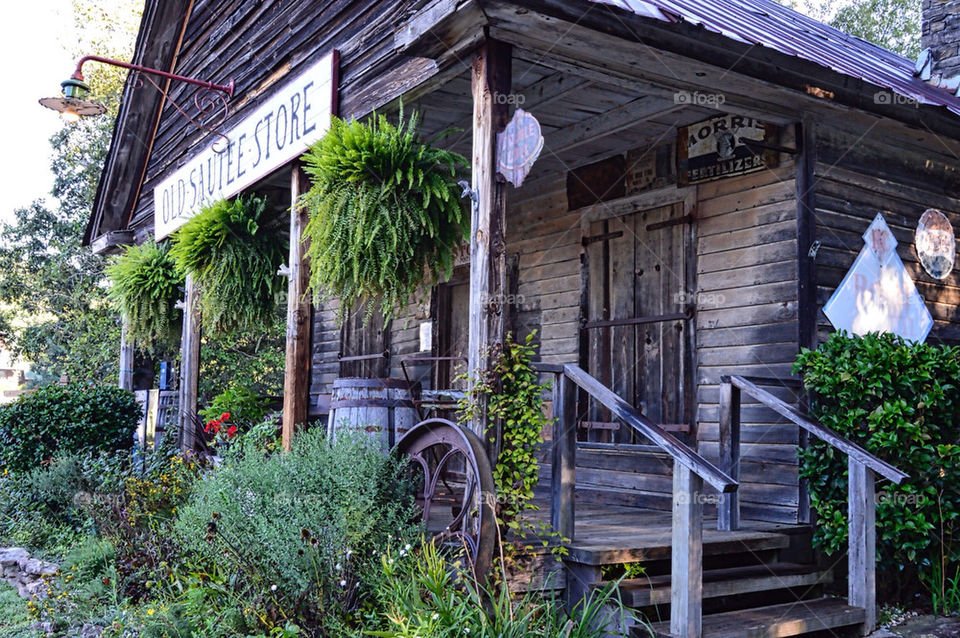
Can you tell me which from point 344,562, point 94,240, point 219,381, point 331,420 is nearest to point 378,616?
point 344,562

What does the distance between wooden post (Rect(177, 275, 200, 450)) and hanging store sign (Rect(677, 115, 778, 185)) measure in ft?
17.5

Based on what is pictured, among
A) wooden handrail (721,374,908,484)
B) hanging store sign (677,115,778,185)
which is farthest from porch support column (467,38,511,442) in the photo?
hanging store sign (677,115,778,185)

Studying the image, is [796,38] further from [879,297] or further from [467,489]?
[467,489]

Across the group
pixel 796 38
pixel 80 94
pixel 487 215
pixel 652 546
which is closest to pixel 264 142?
pixel 80 94

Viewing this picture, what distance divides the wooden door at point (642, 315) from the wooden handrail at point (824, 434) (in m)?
1.06

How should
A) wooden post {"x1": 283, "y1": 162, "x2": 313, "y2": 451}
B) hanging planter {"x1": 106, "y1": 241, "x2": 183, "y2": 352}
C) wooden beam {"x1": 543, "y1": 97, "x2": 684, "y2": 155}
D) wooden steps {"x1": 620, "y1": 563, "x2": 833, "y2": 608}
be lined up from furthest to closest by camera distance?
hanging planter {"x1": 106, "y1": 241, "x2": 183, "y2": 352} < wooden post {"x1": 283, "y1": 162, "x2": 313, "y2": 451} < wooden beam {"x1": 543, "y1": 97, "x2": 684, "y2": 155} < wooden steps {"x1": 620, "y1": 563, "x2": 833, "y2": 608}

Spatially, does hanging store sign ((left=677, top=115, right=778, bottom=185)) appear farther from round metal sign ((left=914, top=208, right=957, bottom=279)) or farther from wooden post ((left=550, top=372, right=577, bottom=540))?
wooden post ((left=550, top=372, right=577, bottom=540))

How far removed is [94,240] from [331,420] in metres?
8.47

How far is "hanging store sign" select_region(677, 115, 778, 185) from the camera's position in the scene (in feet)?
19.4

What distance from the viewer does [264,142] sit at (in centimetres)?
754

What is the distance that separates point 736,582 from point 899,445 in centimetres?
124

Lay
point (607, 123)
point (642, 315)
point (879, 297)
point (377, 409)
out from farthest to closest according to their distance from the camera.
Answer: point (642, 315) → point (607, 123) → point (879, 297) → point (377, 409)

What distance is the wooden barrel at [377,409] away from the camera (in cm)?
554

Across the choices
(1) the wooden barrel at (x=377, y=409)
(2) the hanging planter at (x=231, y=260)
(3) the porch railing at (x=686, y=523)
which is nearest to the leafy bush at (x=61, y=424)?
(2) the hanging planter at (x=231, y=260)
